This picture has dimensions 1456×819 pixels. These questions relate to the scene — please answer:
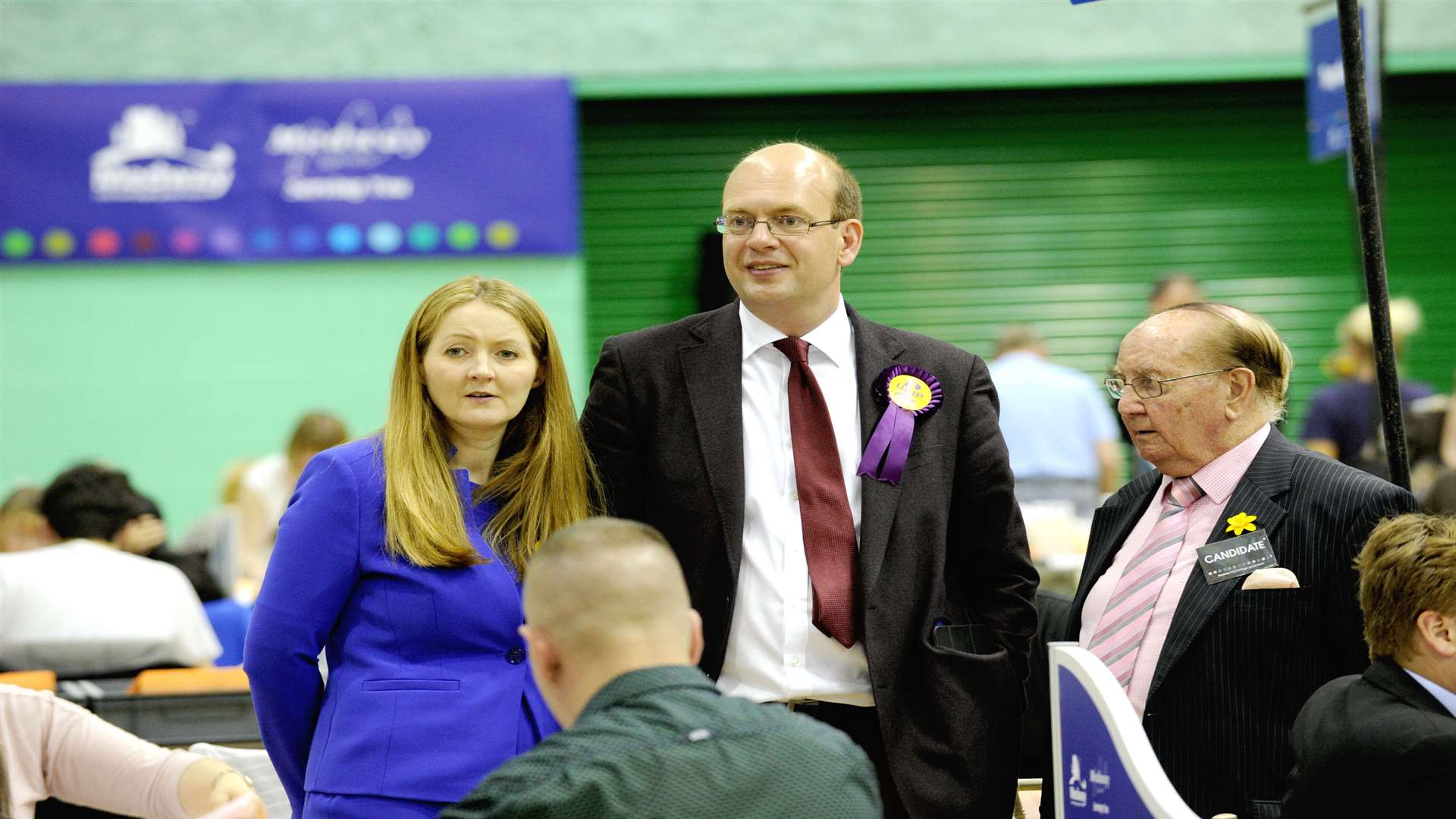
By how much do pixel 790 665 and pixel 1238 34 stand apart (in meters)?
7.01

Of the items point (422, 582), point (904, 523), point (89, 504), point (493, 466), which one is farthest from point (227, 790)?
point (89, 504)

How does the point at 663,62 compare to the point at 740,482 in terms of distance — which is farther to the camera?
the point at 663,62

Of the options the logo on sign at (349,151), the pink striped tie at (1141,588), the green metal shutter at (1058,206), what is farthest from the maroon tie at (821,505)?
the green metal shutter at (1058,206)

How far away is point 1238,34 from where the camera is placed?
877cm

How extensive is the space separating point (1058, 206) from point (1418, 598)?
6672mm

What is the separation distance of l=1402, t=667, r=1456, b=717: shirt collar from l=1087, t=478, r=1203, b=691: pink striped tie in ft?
1.82

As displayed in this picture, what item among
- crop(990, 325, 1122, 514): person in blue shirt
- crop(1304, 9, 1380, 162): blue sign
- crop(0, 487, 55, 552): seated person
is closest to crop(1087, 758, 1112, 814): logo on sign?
crop(1304, 9, 1380, 162): blue sign

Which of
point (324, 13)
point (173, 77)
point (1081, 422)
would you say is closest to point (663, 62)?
point (324, 13)

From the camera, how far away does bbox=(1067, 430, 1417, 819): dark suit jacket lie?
2758 mm

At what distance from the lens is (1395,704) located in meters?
2.41

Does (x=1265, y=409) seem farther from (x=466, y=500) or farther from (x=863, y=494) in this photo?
(x=466, y=500)

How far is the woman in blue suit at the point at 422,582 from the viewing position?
2.49 meters

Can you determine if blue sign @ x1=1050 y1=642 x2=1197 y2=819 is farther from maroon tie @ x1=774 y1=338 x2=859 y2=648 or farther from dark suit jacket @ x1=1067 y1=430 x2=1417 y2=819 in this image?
maroon tie @ x1=774 y1=338 x2=859 y2=648

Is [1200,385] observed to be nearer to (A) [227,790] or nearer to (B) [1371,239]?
(B) [1371,239]
